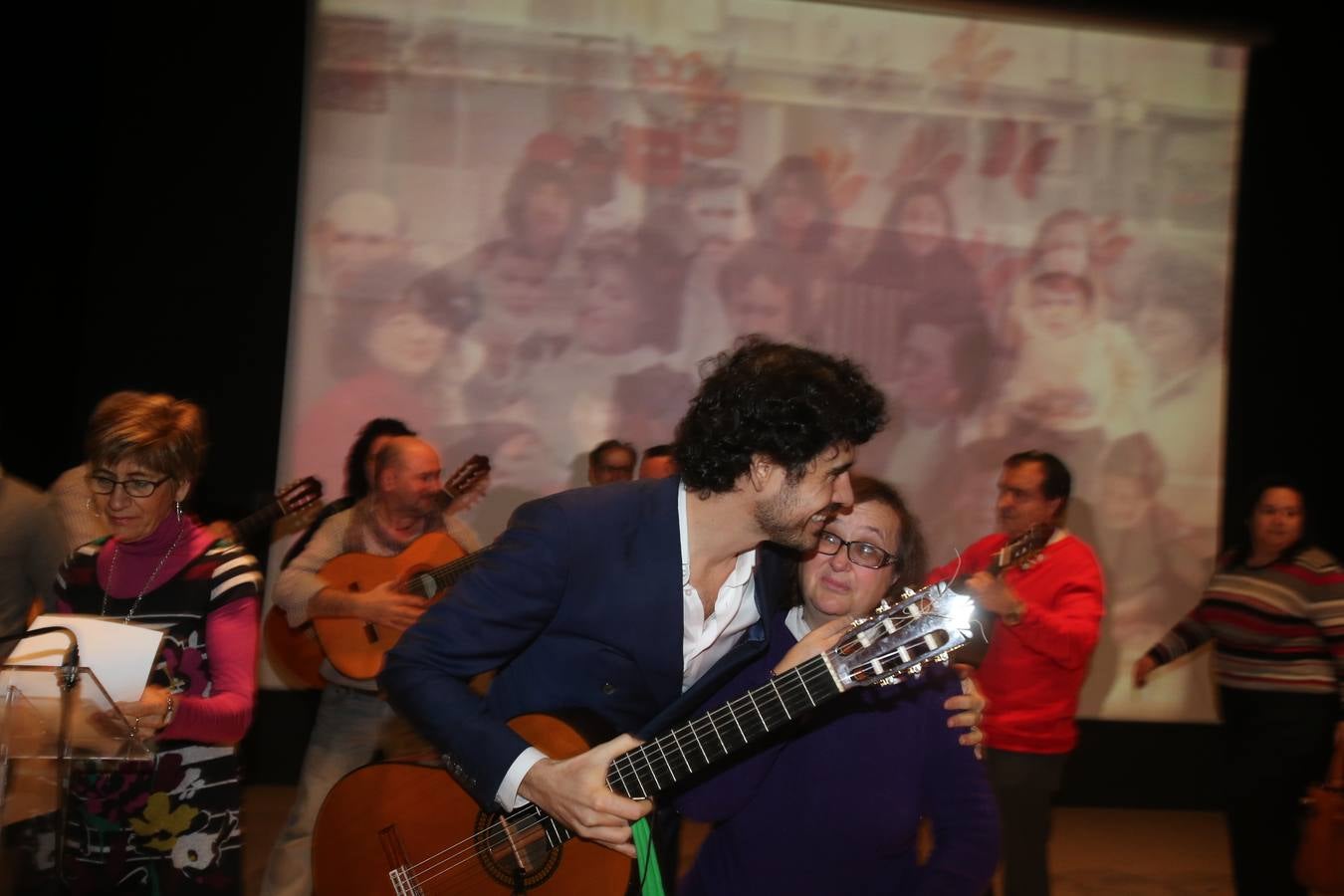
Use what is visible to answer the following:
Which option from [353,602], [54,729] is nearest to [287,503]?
[353,602]

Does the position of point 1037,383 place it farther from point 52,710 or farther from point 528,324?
point 52,710

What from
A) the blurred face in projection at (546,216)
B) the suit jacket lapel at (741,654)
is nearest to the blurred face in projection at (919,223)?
the blurred face in projection at (546,216)

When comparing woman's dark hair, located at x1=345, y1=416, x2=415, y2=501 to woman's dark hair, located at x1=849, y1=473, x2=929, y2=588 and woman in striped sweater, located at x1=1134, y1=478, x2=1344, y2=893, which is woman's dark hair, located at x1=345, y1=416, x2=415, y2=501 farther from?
woman in striped sweater, located at x1=1134, y1=478, x2=1344, y2=893

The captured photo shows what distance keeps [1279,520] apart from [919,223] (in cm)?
272

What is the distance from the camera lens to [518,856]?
2279 mm

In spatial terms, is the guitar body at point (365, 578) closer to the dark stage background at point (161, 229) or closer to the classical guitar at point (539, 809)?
the classical guitar at point (539, 809)

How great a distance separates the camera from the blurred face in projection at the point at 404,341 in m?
5.86

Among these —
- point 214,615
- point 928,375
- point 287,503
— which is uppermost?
point 928,375

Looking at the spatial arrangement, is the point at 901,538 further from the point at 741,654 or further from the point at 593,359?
the point at 593,359

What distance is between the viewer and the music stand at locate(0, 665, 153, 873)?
1954mm

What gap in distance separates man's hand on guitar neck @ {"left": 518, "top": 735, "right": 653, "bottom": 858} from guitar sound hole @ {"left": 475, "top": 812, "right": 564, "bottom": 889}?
243 millimetres

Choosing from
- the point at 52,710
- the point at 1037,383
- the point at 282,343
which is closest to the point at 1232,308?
the point at 1037,383

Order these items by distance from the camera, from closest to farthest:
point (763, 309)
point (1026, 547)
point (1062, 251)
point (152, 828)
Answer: point (152, 828) → point (1026, 547) → point (763, 309) → point (1062, 251)

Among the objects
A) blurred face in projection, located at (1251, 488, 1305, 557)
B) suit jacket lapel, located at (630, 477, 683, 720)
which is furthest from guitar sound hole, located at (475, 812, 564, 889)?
blurred face in projection, located at (1251, 488, 1305, 557)
